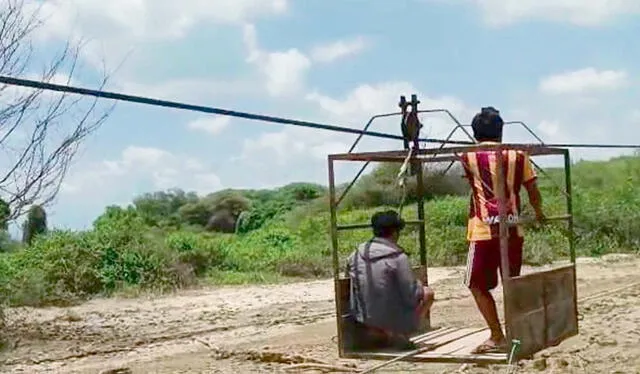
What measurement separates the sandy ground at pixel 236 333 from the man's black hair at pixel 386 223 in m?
4.54

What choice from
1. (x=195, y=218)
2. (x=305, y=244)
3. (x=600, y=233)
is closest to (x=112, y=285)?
(x=305, y=244)

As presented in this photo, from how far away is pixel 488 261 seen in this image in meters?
6.92

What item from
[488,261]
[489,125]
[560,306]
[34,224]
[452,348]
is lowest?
[452,348]

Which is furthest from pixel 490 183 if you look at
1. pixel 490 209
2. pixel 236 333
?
pixel 236 333

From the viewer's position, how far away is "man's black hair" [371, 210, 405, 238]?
7008 mm

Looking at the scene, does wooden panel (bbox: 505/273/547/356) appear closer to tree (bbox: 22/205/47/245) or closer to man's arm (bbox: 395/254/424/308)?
man's arm (bbox: 395/254/424/308)

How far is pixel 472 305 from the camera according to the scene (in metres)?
17.5

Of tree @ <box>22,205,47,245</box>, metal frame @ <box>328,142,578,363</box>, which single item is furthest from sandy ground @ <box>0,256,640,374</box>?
metal frame @ <box>328,142,578,363</box>

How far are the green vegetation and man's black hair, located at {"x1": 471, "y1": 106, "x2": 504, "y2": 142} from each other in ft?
13.3

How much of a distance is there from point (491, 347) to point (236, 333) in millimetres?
8099

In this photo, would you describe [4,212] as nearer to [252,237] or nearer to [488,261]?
[488,261]

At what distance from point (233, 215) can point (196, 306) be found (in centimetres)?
1725

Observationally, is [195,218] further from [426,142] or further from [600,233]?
[426,142]

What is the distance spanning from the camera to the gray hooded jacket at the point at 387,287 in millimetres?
6984
